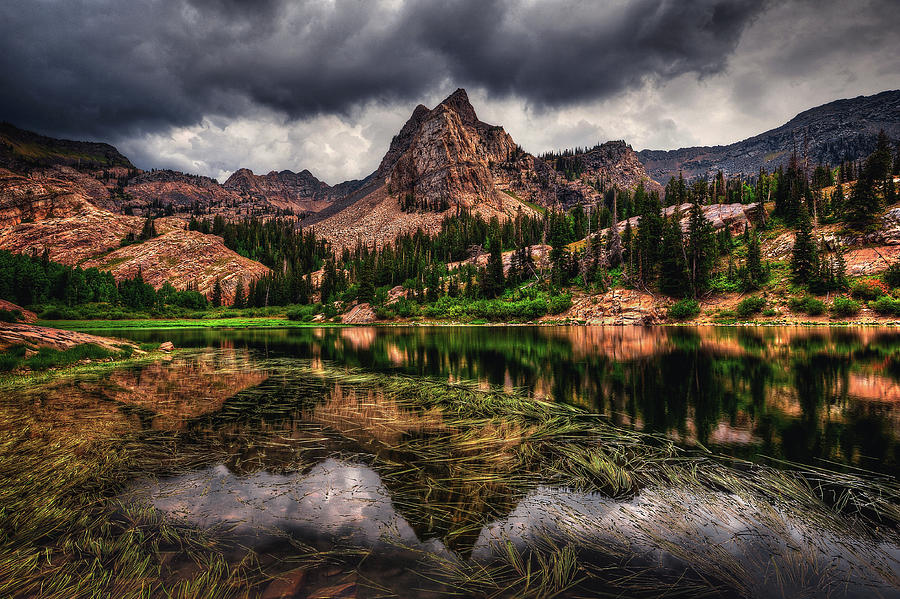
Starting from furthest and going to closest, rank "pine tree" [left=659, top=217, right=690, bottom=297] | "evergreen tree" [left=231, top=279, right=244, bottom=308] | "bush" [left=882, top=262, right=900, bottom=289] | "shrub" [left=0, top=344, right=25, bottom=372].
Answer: "evergreen tree" [left=231, top=279, right=244, bottom=308] → "pine tree" [left=659, top=217, right=690, bottom=297] → "bush" [left=882, top=262, right=900, bottom=289] → "shrub" [left=0, top=344, right=25, bottom=372]

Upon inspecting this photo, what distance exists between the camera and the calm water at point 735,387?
8.92 meters

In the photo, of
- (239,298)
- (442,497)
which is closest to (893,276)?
(442,497)

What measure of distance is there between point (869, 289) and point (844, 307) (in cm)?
488

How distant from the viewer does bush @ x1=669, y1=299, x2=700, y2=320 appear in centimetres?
6247

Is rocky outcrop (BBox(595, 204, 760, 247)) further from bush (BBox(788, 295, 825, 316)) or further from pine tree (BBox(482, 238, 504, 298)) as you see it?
pine tree (BBox(482, 238, 504, 298))

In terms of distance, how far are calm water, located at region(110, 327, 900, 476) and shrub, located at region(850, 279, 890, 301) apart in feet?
102

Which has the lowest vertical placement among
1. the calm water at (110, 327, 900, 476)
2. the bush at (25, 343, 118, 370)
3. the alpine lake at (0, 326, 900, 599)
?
the calm water at (110, 327, 900, 476)

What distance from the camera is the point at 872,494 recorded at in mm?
6355

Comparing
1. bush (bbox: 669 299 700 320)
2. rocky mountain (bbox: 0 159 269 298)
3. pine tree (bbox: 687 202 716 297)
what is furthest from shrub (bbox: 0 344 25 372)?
rocky mountain (bbox: 0 159 269 298)

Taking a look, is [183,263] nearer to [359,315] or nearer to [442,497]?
[359,315]

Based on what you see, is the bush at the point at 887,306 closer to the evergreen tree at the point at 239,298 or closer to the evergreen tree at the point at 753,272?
the evergreen tree at the point at 753,272

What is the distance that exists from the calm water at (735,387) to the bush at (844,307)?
27778mm

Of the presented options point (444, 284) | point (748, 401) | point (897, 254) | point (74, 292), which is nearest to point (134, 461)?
point (748, 401)

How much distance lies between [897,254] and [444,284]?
83.6 metres
